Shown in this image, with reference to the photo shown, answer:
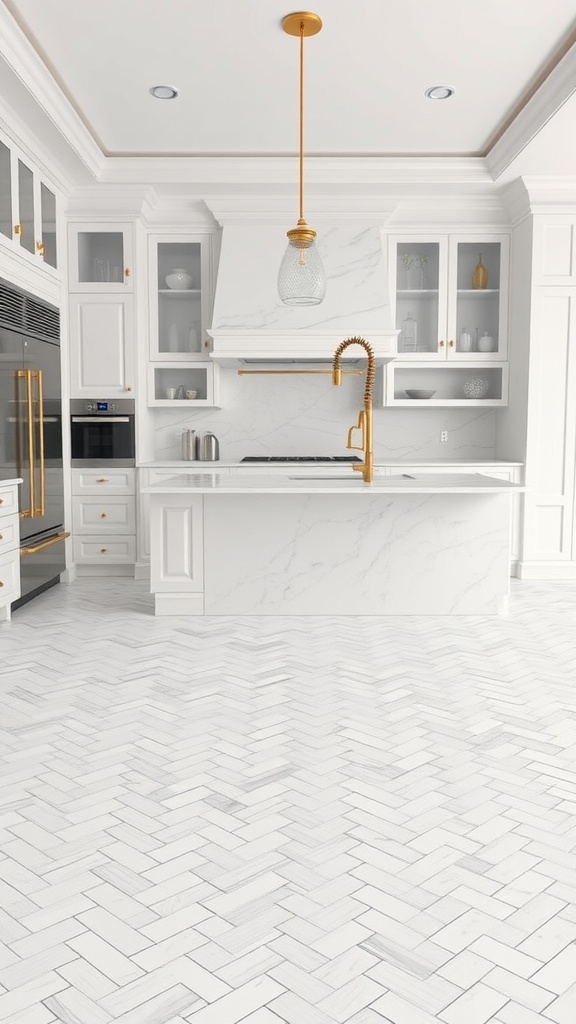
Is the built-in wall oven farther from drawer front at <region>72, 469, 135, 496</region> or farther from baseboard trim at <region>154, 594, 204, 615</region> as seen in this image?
baseboard trim at <region>154, 594, 204, 615</region>

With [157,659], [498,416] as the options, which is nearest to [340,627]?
[157,659]

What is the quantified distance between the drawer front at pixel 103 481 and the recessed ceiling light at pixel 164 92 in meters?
2.47

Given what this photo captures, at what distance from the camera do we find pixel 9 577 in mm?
4238

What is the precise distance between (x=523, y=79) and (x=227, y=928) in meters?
4.26

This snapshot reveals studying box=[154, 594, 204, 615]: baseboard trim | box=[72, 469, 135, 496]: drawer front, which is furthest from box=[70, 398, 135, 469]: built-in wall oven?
box=[154, 594, 204, 615]: baseboard trim

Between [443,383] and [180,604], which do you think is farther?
[443,383]

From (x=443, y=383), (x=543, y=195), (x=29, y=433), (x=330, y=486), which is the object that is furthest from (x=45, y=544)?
(x=543, y=195)

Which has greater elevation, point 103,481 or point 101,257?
point 101,257

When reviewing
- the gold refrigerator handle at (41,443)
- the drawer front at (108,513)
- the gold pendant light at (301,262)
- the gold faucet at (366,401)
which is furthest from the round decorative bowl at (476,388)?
the gold refrigerator handle at (41,443)

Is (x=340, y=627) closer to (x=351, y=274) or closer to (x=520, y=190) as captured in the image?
(x=351, y=274)

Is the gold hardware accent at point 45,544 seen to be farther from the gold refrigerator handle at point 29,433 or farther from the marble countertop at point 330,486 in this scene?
the marble countertop at point 330,486

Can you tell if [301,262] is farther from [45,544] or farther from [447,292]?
[447,292]

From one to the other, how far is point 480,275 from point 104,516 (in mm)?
3409

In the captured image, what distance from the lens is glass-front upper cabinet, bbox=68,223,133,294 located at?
5609 millimetres
